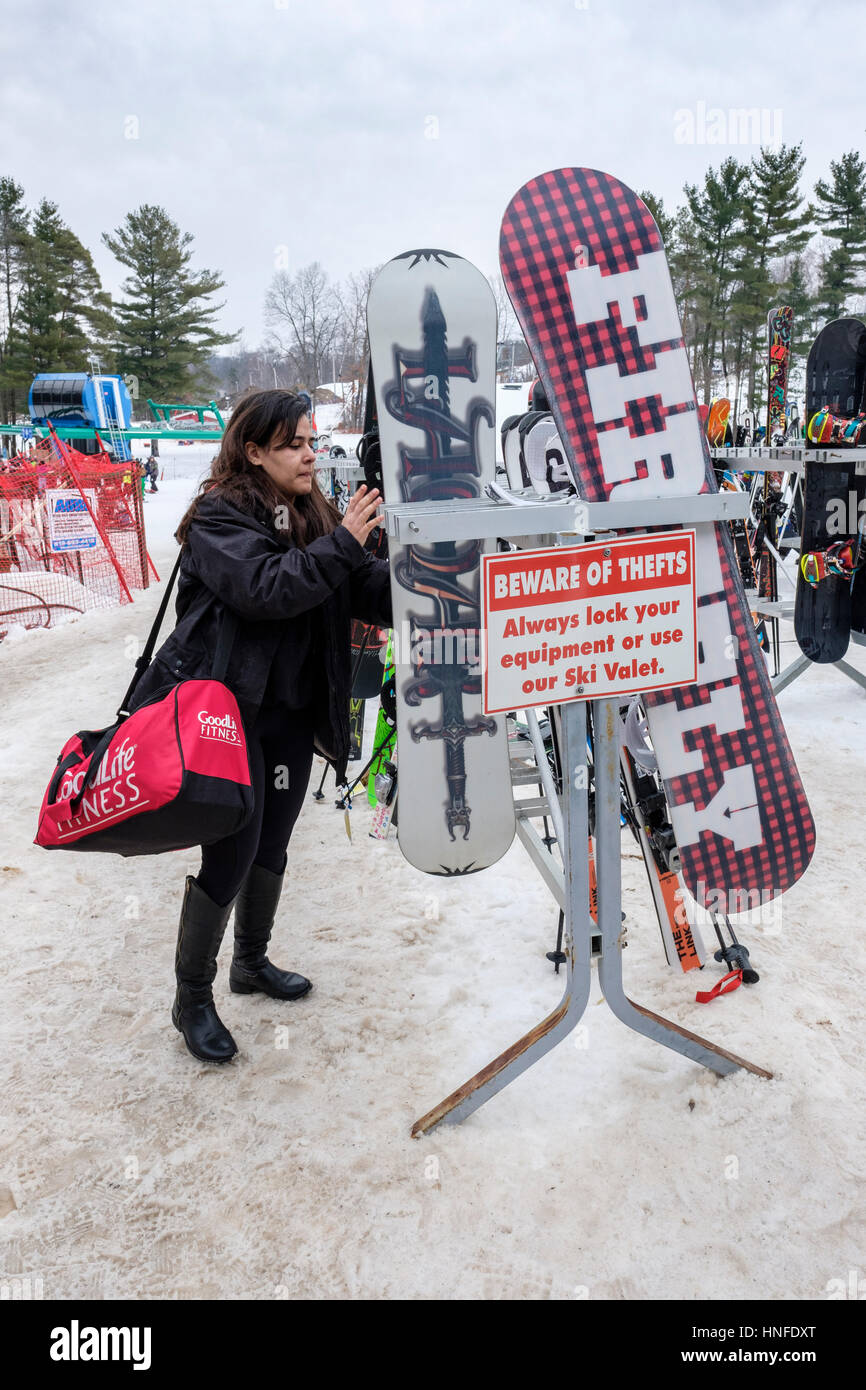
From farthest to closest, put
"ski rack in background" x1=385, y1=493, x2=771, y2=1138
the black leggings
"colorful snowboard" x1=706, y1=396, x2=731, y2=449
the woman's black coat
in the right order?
"colorful snowboard" x1=706, y1=396, x2=731, y2=449 → the black leggings → the woman's black coat → "ski rack in background" x1=385, y1=493, x2=771, y2=1138

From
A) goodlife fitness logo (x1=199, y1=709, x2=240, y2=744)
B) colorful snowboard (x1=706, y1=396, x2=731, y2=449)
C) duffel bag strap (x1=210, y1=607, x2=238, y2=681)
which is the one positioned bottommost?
goodlife fitness logo (x1=199, y1=709, x2=240, y2=744)

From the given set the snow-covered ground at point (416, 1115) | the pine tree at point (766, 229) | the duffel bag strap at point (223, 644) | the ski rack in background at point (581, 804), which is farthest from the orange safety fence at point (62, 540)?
the pine tree at point (766, 229)

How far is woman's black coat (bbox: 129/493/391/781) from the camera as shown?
5.81 ft

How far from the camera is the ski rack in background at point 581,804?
1.58m

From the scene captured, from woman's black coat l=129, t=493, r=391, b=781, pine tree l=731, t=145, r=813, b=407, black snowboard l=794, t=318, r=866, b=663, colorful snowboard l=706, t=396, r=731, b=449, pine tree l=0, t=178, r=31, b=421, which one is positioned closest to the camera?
woman's black coat l=129, t=493, r=391, b=781

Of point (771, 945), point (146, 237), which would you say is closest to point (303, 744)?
point (771, 945)

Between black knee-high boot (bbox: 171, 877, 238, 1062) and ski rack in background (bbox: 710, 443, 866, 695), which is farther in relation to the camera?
ski rack in background (bbox: 710, 443, 866, 695)

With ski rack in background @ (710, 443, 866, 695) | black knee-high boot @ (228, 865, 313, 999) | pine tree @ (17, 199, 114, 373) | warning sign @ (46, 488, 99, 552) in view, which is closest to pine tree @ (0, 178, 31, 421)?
pine tree @ (17, 199, 114, 373)

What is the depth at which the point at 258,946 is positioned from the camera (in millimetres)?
2467

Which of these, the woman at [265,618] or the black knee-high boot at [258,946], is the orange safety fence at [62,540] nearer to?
the black knee-high boot at [258,946]

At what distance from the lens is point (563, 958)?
8.51 feet

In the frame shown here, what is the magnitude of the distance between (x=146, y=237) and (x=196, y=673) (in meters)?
40.4

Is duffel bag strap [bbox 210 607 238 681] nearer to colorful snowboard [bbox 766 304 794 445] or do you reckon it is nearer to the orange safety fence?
colorful snowboard [bbox 766 304 794 445]

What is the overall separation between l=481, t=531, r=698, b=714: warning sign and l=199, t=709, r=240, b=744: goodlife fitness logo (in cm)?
60
